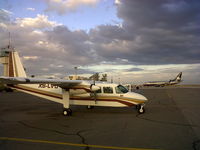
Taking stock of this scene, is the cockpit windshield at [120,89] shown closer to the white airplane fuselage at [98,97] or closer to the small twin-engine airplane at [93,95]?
the small twin-engine airplane at [93,95]

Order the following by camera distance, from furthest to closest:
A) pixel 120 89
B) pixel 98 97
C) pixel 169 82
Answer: pixel 169 82 < pixel 98 97 < pixel 120 89

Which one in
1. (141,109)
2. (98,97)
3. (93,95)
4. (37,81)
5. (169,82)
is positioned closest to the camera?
(37,81)

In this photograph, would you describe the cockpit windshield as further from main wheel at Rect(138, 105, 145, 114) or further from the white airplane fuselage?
main wheel at Rect(138, 105, 145, 114)

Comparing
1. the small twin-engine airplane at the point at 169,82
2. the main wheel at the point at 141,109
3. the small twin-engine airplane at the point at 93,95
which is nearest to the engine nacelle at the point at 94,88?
the small twin-engine airplane at the point at 93,95

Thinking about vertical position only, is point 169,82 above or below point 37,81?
below

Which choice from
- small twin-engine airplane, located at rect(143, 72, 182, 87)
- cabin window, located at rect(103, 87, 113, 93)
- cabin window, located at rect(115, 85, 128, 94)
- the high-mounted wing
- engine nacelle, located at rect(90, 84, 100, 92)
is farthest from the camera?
small twin-engine airplane, located at rect(143, 72, 182, 87)

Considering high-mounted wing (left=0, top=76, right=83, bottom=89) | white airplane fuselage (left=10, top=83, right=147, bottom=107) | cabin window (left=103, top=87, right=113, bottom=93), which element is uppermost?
high-mounted wing (left=0, top=76, right=83, bottom=89)

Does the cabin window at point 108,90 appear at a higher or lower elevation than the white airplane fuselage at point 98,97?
higher

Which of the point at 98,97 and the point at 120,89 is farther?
the point at 98,97

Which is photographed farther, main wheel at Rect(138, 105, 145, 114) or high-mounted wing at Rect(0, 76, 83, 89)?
main wheel at Rect(138, 105, 145, 114)

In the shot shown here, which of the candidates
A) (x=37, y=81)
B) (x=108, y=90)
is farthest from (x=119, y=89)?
(x=37, y=81)

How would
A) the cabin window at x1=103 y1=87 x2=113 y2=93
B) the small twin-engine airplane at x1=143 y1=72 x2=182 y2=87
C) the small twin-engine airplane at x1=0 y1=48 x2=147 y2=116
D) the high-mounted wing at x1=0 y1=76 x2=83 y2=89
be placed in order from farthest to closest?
the small twin-engine airplane at x1=143 y1=72 x2=182 y2=87, the cabin window at x1=103 y1=87 x2=113 y2=93, the small twin-engine airplane at x1=0 y1=48 x2=147 y2=116, the high-mounted wing at x1=0 y1=76 x2=83 y2=89

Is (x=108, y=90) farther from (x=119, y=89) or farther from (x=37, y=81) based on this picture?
(x=37, y=81)

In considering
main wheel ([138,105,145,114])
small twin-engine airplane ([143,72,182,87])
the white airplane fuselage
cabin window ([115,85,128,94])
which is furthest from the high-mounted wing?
small twin-engine airplane ([143,72,182,87])
